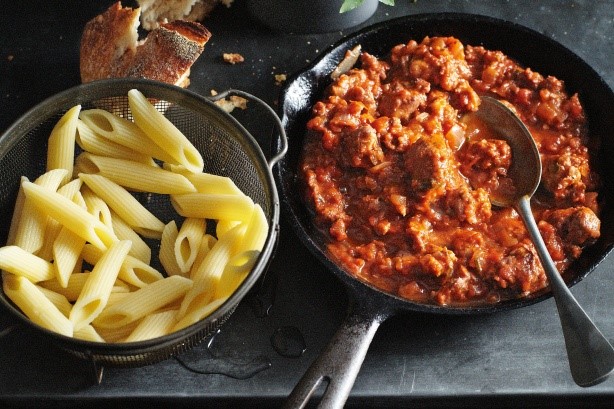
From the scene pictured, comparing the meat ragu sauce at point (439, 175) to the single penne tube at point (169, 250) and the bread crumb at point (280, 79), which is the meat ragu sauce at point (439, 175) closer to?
the bread crumb at point (280, 79)

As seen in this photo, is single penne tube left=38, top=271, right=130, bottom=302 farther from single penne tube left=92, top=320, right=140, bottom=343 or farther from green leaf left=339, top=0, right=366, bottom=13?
green leaf left=339, top=0, right=366, bottom=13

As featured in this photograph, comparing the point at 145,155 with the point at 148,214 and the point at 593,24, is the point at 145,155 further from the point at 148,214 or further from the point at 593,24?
the point at 593,24

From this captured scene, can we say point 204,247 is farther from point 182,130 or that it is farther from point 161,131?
point 182,130

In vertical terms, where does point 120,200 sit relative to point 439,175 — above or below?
below

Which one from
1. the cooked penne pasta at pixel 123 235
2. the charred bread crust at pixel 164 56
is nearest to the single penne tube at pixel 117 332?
the cooked penne pasta at pixel 123 235

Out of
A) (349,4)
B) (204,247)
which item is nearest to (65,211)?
(204,247)

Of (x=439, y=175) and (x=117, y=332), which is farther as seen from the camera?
(x=439, y=175)

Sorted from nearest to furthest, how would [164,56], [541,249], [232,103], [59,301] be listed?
[59,301]
[541,249]
[164,56]
[232,103]
